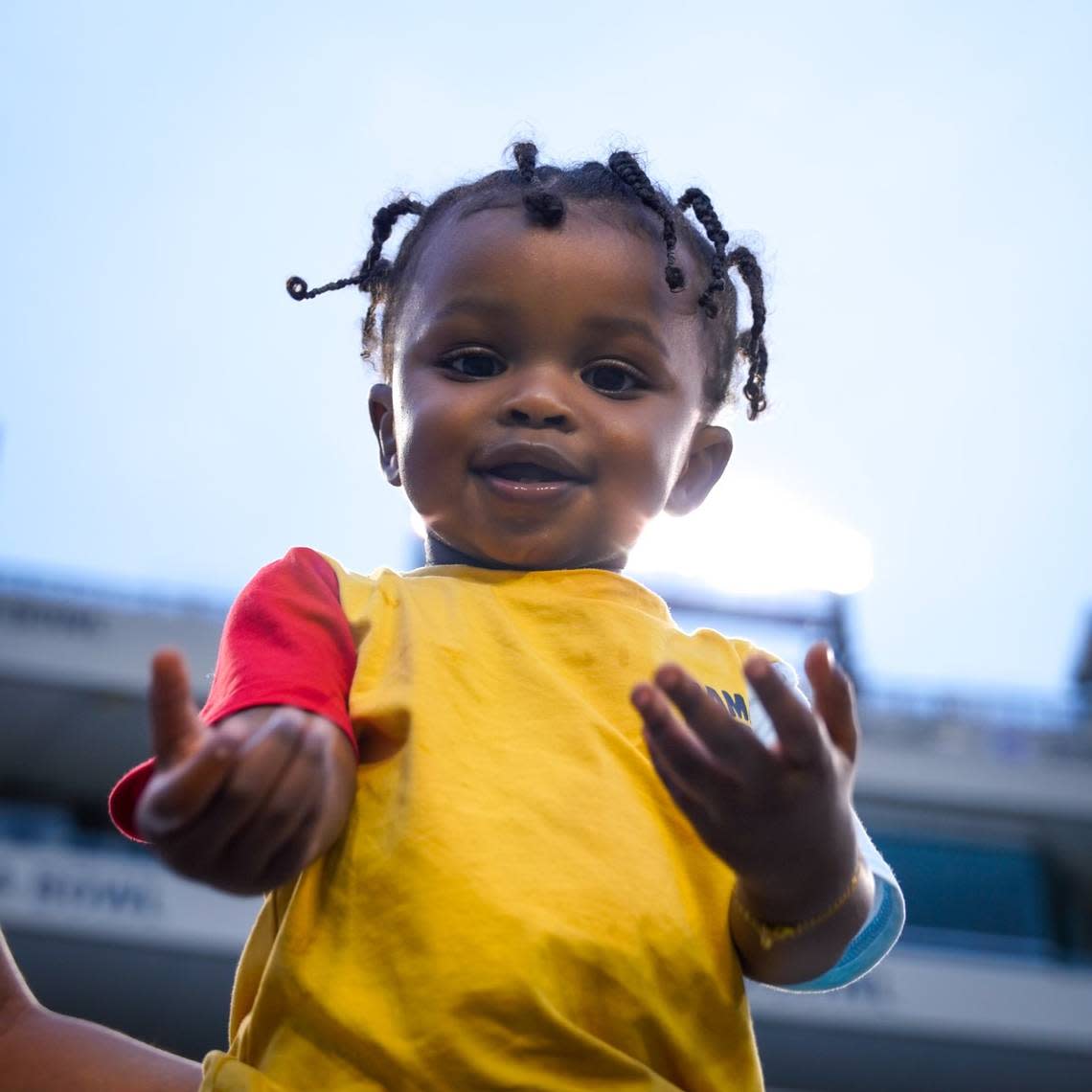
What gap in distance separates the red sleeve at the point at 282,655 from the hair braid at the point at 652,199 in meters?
0.43

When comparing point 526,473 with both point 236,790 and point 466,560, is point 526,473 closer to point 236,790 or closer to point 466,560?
point 466,560

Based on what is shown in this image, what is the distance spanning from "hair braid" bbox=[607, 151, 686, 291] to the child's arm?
79 cm

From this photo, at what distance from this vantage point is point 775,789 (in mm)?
865

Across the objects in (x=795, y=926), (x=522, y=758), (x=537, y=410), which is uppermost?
(x=537, y=410)

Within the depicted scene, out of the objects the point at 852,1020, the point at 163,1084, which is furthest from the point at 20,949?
the point at 163,1084

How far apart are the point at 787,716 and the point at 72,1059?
26.5 inches

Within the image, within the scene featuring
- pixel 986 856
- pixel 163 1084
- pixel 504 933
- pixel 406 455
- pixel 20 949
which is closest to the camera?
pixel 504 933

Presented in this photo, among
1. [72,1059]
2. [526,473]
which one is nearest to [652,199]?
[526,473]

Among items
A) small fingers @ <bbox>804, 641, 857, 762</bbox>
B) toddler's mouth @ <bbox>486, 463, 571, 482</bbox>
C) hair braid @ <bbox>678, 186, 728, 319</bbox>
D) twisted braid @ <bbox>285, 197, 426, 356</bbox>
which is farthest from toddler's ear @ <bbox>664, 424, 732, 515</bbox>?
small fingers @ <bbox>804, 641, 857, 762</bbox>

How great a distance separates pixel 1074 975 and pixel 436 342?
12177 mm

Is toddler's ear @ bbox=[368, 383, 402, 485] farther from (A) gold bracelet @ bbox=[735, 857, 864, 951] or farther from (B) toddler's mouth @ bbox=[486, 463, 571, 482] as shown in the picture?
(A) gold bracelet @ bbox=[735, 857, 864, 951]

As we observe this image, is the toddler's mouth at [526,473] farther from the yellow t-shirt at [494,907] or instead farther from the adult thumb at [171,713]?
the adult thumb at [171,713]

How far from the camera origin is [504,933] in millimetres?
917

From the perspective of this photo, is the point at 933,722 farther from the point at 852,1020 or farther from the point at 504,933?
the point at 504,933
